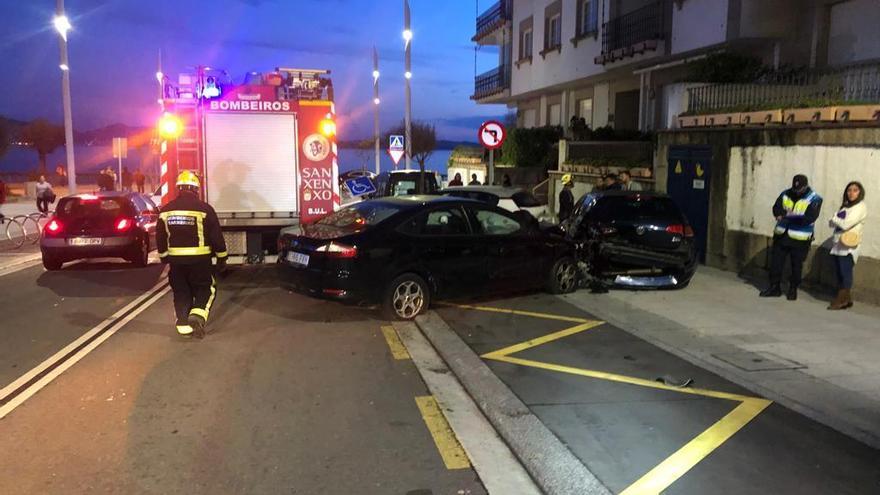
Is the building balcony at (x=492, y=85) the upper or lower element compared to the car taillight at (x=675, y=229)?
upper

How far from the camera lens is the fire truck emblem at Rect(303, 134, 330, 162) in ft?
36.0

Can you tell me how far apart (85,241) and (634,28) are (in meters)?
17.9

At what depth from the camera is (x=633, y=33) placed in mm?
22391

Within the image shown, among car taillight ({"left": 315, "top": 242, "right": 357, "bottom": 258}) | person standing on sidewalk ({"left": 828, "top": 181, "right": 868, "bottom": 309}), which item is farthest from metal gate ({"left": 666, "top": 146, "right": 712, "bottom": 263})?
car taillight ({"left": 315, "top": 242, "right": 357, "bottom": 258})

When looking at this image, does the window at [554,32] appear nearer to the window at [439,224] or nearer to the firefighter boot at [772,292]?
the firefighter boot at [772,292]

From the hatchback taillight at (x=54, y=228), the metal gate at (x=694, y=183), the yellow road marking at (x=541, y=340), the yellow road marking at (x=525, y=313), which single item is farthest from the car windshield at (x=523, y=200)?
the hatchback taillight at (x=54, y=228)

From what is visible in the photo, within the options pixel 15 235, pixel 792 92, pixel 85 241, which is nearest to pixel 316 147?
pixel 85 241

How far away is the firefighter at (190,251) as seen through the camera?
285 inches

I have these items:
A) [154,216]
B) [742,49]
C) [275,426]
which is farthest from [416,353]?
[742,49]

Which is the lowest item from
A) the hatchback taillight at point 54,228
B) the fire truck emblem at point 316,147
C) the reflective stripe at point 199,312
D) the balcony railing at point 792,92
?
the reflective stripe at point 199,312

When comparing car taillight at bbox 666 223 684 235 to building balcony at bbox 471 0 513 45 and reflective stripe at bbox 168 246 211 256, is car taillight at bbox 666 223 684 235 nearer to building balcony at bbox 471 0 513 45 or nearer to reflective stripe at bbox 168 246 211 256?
reflective stripe at bbox 168 246 211 256

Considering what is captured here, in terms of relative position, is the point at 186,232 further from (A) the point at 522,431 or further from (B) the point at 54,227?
(B) the point at 54,227

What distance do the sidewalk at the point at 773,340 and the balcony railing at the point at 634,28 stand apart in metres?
13.0

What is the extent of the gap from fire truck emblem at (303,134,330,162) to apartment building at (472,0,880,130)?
6.95 m
